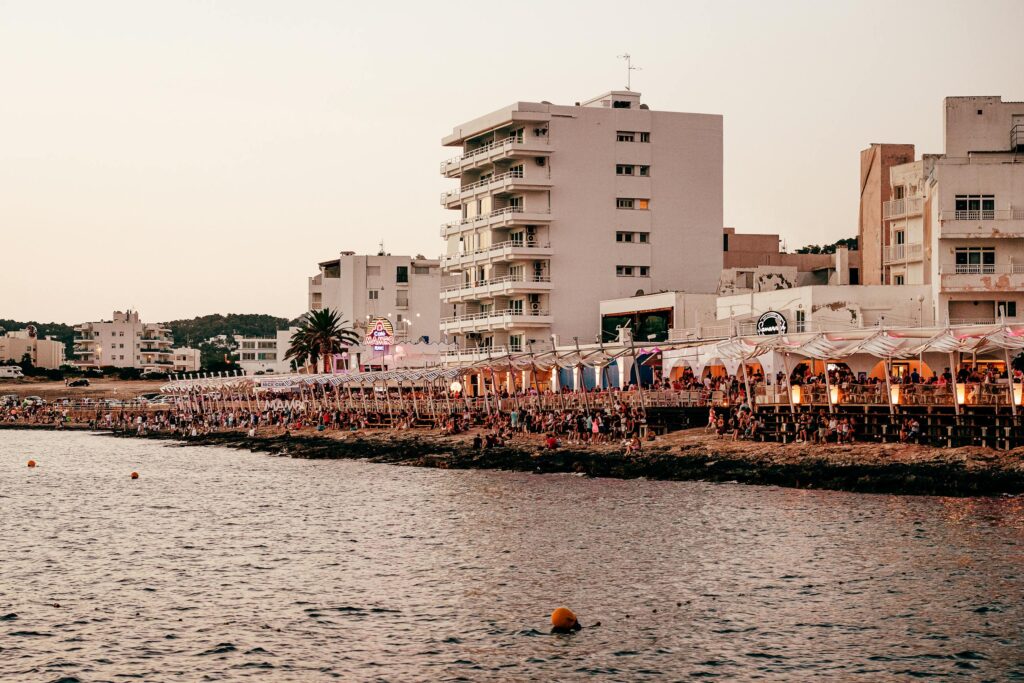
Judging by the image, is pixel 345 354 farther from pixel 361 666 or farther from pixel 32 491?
pixel 361 666

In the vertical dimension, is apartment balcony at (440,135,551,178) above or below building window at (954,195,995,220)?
A: above

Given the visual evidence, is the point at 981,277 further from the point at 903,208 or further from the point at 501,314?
the point at 501,314

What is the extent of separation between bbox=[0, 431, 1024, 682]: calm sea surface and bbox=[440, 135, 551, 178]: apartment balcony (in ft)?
163

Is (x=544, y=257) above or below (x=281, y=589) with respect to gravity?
above

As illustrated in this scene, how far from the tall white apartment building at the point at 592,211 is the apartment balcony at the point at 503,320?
0.36 feet

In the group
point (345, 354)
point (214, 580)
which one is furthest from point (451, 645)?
point (345, 354)

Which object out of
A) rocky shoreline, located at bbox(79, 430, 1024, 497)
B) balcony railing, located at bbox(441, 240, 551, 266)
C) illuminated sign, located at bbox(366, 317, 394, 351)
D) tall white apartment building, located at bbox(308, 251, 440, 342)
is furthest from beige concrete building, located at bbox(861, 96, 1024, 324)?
tall white apartment building, located at bbox(308, 251, 440, 342)

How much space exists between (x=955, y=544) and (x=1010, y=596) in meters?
6.07

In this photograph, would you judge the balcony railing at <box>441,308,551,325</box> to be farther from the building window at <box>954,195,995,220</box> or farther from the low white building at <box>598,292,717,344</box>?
the building window at <box>954,195,995,220</box>

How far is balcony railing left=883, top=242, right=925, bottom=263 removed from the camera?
7181 cm

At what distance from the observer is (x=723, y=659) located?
21.6 meters

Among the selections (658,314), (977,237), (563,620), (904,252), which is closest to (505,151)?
(658,314)

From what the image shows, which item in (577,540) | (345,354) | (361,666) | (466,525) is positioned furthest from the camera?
(345,354)

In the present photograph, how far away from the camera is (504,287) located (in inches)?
3784
